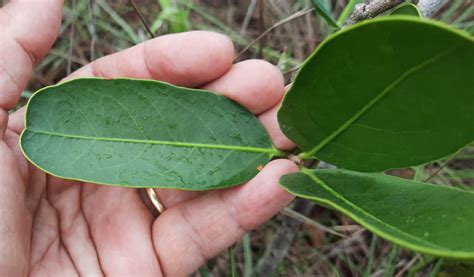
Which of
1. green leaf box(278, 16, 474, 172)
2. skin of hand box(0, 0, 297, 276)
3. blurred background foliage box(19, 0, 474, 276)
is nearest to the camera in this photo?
green leaf box(278, 16, 474, 172)

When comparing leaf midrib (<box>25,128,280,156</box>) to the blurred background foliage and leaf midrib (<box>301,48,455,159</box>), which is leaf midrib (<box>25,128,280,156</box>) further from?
the blurred background foliage

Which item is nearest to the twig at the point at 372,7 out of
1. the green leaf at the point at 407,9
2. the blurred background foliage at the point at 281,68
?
the green leaf at the point at 407,9

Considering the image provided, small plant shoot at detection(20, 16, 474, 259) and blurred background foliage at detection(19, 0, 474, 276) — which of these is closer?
small plant shoot at detection(20, 16, 474, 259)

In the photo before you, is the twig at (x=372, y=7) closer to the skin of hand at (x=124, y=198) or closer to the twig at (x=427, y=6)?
the twig at (x=427, y=6)

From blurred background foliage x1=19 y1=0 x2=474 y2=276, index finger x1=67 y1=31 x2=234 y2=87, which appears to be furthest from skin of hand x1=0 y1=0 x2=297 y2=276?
blurred background foliage x1=19 y1=0 x2=474 y2=276

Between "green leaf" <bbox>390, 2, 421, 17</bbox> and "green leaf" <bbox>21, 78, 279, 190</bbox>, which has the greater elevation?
"green leaf" <bbox>390, 2, 421, 17</bbox>

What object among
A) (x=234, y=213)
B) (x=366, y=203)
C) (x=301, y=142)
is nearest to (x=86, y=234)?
(x=234, y=213)

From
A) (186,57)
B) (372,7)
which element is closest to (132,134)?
(186,57)
